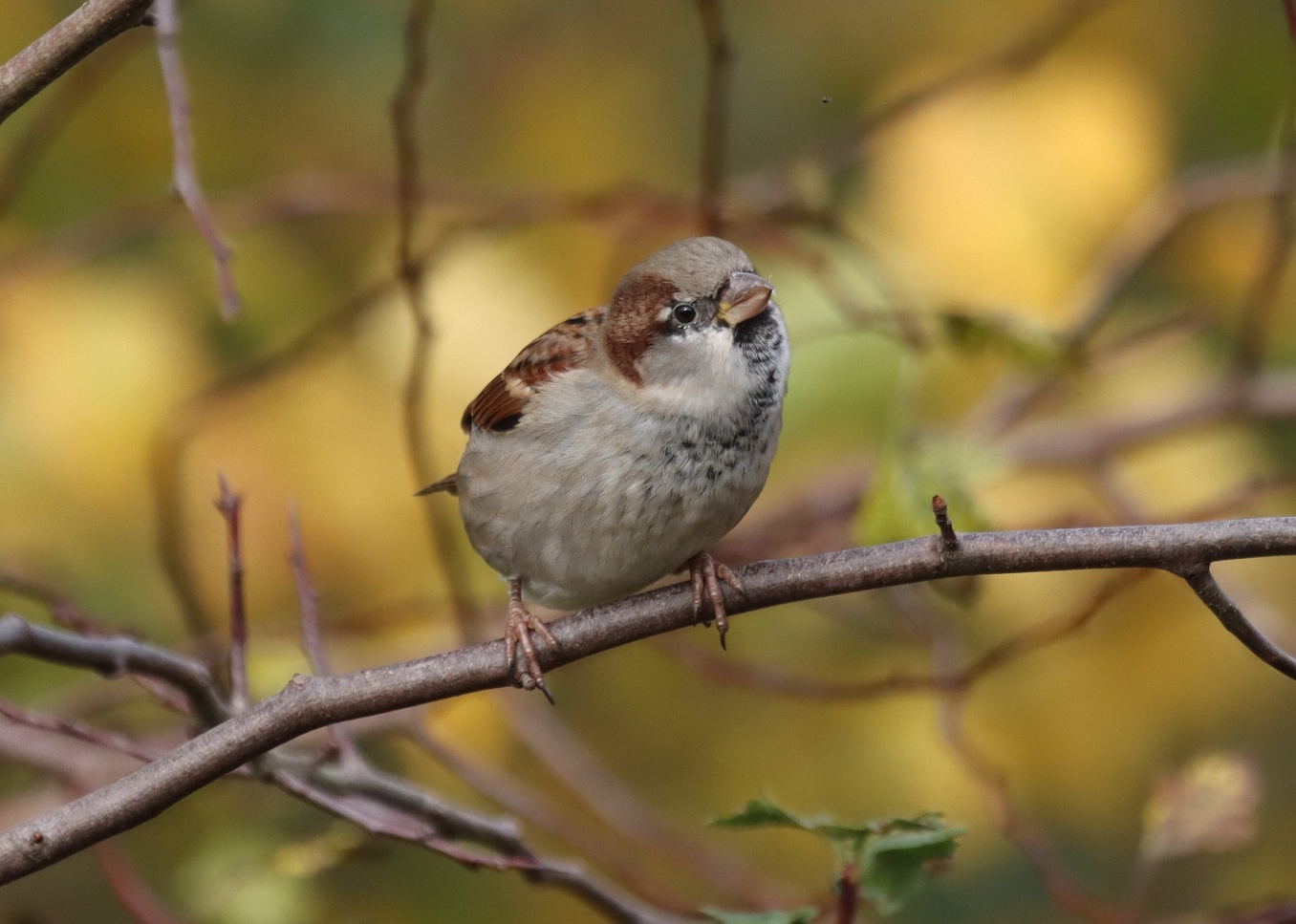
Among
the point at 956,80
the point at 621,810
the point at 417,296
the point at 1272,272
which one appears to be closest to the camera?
the point at 417,296

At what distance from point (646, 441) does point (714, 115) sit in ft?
2.83

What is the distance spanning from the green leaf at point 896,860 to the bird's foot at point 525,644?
0.44 metres

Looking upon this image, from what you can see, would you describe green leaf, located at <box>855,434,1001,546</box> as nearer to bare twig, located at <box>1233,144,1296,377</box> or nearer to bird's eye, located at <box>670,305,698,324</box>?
bird's eye, located at <box>670,305,698,324</box>

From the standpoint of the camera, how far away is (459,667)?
1659 mm

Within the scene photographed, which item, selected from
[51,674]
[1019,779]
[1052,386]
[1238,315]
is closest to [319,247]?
[51,674]

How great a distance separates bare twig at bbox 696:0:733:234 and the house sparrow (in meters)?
0.50

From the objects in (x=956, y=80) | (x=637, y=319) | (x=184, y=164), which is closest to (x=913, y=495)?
(x=637, y=319)

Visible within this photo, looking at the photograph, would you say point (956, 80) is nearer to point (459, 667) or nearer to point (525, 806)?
point (525, 806)

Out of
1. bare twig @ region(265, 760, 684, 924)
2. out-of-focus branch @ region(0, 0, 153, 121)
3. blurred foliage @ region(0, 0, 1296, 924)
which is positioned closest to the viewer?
out-of-focus branch @ region(0, 0, 153, 121)

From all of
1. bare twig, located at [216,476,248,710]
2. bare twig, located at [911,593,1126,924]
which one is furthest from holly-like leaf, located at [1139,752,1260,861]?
bare twig, located at [216,476,248,710]

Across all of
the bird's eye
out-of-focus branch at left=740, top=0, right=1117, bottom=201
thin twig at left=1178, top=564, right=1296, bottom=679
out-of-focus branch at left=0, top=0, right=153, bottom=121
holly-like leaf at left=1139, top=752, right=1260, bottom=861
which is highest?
out-of-focus branch at left=740, top=0, right=1117, bottom=201

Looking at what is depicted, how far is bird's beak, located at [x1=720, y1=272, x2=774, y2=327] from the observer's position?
2.15 m

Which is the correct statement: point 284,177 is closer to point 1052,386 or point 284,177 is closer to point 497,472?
point 497,472

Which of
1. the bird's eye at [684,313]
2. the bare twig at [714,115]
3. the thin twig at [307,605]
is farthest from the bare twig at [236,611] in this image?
the bare twig at [714,115]
